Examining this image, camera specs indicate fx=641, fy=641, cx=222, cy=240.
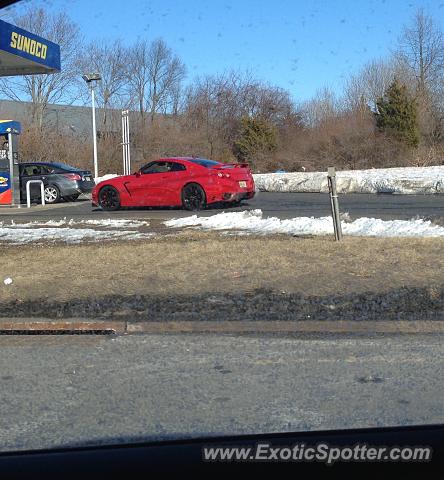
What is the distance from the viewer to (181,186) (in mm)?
16391

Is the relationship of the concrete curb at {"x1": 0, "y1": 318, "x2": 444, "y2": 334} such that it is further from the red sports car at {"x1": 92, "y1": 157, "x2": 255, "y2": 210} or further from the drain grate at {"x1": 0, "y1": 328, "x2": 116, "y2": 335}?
the red sports car at {"x1": 92, "y1": 157, "x2": 255, "y2": 210}

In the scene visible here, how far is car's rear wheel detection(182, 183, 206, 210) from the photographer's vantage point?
53.1 ft

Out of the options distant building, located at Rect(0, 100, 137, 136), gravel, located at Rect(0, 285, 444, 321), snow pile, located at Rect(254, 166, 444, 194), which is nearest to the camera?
gravel, located at Rect(0, 285, 444, 321)

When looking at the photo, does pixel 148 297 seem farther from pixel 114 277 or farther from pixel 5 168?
pixel 5 168

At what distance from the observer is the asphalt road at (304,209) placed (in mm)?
14805

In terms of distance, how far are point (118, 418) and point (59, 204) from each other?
1829 centimetres

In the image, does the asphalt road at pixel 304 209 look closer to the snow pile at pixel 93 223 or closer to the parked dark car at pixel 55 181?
the snow pile at pixel 93 223

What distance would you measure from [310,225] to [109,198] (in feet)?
23.8

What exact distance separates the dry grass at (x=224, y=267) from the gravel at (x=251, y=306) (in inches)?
9.5

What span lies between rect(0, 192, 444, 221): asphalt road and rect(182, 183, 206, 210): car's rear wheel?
10.8 inches

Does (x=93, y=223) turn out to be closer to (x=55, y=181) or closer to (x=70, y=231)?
(x=70, y=231)

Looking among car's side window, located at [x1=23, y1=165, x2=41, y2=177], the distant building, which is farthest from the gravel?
the distant building

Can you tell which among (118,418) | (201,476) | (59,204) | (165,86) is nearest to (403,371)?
(118,418)

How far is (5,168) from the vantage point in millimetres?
21078
